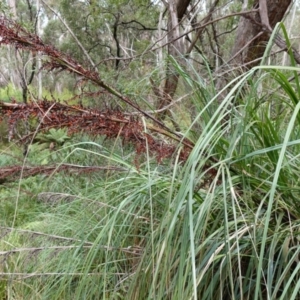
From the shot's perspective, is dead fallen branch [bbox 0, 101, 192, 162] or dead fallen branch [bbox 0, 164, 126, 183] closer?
dead fallen branch [bbox 0, 101, 192, 162]

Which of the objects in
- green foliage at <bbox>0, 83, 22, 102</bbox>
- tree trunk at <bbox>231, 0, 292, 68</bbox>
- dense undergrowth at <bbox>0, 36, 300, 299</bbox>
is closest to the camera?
dense undergrowth at <bbox>0, 36, 300, 299</bbox>

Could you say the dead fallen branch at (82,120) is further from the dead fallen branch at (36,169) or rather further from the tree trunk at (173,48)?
the tree trunk at (173,48)

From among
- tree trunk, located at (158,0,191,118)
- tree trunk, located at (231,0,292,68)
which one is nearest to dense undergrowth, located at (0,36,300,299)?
tree trunk, located at (158,0,191,118)

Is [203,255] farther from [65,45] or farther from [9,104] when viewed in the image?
[65,45]

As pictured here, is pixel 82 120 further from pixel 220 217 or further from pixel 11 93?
pixel 11 93

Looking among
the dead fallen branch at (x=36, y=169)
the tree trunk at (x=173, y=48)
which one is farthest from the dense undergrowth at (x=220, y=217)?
the tree trunk at (x=173, y=48)

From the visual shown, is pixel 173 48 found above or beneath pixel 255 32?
beneath

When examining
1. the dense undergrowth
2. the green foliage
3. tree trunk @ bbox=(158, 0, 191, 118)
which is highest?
tree trunk @ bbox=(158, 0, 191, 118)

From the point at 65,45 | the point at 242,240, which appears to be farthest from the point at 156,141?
the point at 65,45

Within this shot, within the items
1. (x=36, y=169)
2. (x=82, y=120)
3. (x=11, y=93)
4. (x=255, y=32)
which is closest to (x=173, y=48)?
(x=255, y=32)

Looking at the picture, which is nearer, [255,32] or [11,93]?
[255,32]

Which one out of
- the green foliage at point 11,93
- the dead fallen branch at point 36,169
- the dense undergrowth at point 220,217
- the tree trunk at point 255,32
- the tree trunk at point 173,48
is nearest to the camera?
the dense undergrowth at point 220,217

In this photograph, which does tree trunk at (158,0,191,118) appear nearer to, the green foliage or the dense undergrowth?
the dense undergrowth

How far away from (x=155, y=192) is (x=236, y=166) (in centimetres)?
31
